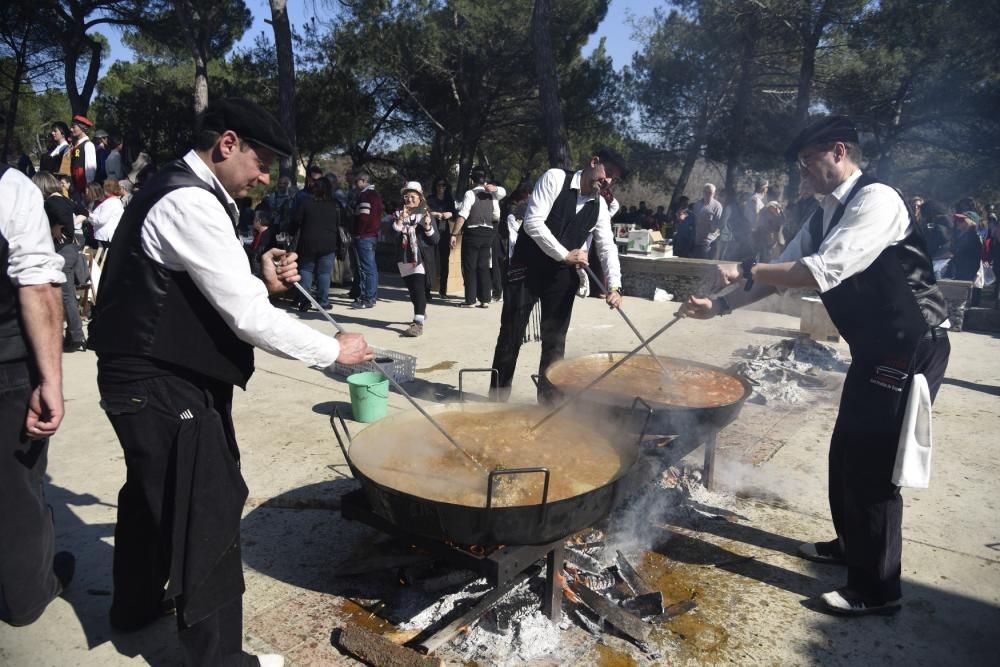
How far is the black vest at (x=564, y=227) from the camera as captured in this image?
504 cm

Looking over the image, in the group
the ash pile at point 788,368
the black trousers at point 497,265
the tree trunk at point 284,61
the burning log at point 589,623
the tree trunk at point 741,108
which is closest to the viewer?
the burning log at point 589,623

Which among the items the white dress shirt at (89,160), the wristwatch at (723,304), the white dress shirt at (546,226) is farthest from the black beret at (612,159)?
the white dress shirt at (89,160)

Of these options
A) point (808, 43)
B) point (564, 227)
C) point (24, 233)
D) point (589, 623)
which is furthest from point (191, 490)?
point (808, 43)

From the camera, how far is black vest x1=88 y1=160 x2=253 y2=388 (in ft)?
7.09

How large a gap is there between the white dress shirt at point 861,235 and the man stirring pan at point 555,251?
2.03 metres

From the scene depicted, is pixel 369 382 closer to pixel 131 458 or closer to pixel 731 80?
pixel 131 458

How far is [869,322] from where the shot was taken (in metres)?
2.95

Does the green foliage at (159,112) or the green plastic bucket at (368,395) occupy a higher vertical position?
the green foliage at (159,112)

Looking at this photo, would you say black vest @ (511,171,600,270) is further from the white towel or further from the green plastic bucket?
the white towel

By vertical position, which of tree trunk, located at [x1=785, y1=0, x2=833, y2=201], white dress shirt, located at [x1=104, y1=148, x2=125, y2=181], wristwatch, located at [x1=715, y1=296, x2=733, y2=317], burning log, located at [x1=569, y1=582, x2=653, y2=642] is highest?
tree trunk, located at [x1=785, y1=0, x2=833, y2=201]

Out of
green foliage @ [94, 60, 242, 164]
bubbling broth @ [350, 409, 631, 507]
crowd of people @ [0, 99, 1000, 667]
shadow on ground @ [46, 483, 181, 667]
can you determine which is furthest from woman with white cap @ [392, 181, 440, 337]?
green foliage @ [94, 60, 242, 164]

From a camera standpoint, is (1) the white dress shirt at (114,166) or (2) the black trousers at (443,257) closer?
(1) the white dress shirt at (114,166)

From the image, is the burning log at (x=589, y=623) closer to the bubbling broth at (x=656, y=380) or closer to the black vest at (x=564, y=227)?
the bubbling broth at (x=656, y=380)

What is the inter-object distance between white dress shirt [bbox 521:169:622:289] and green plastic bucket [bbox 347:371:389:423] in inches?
62.9
